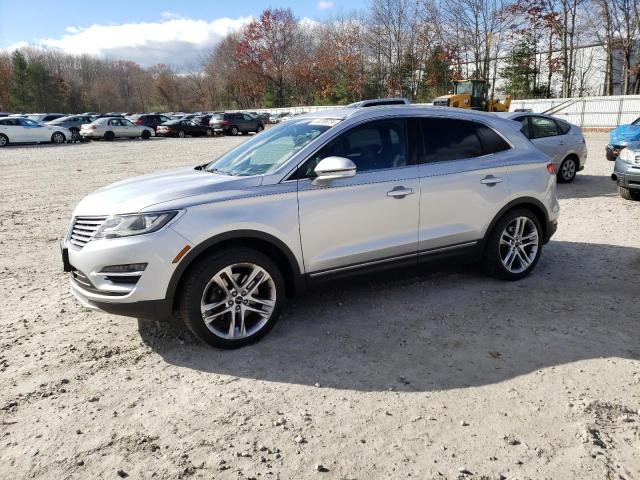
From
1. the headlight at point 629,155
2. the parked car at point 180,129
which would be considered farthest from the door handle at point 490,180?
the parked car at point 180,129

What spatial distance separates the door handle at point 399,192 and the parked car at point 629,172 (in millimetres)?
6116

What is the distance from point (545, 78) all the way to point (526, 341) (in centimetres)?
5081

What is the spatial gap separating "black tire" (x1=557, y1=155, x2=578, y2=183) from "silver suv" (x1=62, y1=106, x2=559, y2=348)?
6.49 m

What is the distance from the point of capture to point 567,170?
36.4 feet

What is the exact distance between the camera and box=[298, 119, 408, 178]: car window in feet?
13.7

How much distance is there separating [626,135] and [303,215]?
42.7 feet

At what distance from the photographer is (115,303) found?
11.6 feet

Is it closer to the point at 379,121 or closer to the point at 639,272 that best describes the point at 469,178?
the point at 379,121

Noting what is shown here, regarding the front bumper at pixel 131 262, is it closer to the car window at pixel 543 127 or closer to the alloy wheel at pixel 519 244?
the alloy wheel at pixel 519 244

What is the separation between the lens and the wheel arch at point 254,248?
3.58m

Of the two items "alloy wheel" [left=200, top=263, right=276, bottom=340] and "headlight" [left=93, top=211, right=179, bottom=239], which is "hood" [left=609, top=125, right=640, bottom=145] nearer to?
"alloy wheel" [left=200, top=263, right=276, bottom=340]

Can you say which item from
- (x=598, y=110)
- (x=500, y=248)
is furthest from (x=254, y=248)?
(x=598, y=110)

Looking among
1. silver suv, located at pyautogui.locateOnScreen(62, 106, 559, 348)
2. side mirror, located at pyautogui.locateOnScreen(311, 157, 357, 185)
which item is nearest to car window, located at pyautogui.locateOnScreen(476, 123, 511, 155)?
silver suv, located at pyautogui.locateOnScreen(62, 106, 559, 348)

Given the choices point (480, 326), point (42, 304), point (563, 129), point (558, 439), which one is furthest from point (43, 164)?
point (558, 439)
